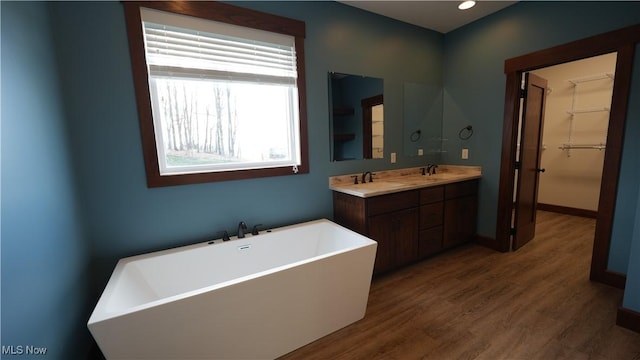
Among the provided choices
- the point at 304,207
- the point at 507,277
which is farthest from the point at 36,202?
the point at 507,277

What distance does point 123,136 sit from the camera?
5.61 ft

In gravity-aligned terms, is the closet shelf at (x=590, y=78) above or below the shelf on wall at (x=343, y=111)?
above

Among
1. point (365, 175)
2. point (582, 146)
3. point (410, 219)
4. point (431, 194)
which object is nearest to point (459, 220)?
point (431, 194)

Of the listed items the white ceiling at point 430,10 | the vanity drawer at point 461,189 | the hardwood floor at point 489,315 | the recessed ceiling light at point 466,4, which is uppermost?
the white ceiling at point 430,10

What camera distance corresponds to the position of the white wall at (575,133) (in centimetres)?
367

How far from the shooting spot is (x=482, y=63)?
113 inches

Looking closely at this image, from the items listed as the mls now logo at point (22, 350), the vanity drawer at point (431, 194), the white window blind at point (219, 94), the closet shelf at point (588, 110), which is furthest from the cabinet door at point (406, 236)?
the closet shelf at point (588, 110)

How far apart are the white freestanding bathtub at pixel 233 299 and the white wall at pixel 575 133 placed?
173 inches

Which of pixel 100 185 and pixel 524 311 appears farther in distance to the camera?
pixel 524 311

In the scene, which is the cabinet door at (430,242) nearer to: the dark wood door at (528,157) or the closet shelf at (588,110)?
the dark wood door at (528,157)

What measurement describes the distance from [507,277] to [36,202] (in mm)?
3413

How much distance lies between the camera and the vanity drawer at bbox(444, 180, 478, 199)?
9.03 ft

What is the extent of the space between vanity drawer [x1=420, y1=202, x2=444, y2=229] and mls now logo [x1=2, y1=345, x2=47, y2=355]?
2694mm

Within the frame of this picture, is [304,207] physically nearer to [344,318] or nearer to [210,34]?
[344,318]
